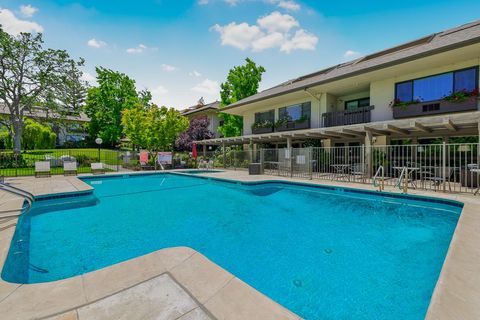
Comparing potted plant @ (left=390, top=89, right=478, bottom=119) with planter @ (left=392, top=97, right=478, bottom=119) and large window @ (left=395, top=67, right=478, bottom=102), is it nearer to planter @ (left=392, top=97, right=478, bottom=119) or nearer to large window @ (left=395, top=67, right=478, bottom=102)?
planter @ (left=392, top=97, right=478, bottom=119)

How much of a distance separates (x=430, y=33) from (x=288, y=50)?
30.6ft

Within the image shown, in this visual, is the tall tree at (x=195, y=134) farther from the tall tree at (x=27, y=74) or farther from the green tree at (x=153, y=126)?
the tall tree at (x=27, y=74)

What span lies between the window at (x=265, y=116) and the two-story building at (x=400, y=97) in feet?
4.72

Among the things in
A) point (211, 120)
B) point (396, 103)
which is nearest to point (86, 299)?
point (396, 103)

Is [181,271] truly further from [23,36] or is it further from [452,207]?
[23,36]

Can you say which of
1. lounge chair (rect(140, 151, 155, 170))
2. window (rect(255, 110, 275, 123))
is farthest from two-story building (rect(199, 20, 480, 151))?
lounge chair (rect(140, 151, 155, 170))

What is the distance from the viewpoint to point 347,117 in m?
15.0

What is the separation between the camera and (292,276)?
3756 mm

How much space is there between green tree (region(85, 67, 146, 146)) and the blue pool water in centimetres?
2653

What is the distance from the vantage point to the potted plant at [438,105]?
10.6 m

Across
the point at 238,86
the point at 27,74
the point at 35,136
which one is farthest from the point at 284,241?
the point at 35,136

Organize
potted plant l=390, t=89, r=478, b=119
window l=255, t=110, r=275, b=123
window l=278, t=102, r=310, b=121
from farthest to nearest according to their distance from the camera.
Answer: window l=255, t=110, r=275, b=123 < window l=278, t=102, r=310, b=121 < potted plant l=390, t=89, r=478, b=119

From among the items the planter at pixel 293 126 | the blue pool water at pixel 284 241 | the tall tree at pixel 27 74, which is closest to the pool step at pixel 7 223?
the blue pool water at pixel 284 241

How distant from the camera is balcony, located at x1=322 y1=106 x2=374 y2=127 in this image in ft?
46.8
